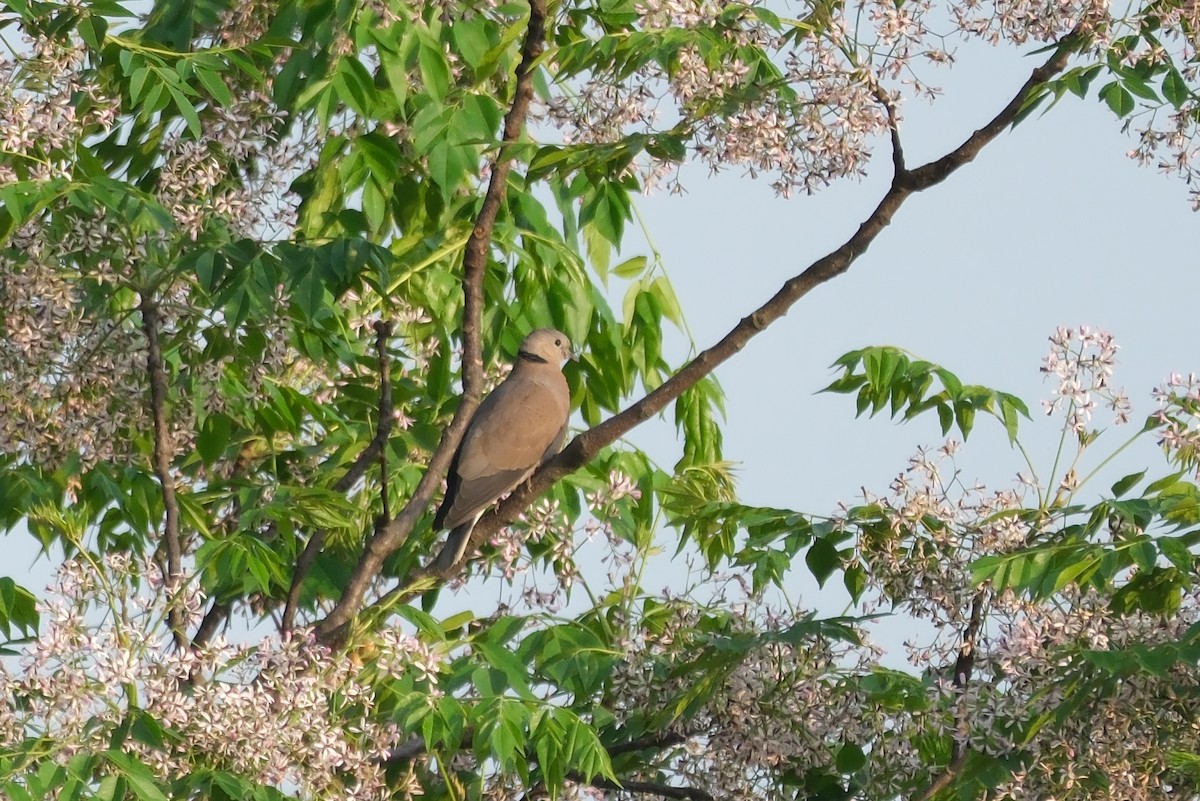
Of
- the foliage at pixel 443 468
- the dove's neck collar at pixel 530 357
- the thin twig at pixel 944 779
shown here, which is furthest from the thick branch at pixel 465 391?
the thin twig at pixel 944 779

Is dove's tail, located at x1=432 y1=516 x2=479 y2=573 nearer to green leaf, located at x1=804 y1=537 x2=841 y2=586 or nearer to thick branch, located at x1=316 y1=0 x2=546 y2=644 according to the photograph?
thick branch, located at x1=316 y1=0 x2=546 y2=644

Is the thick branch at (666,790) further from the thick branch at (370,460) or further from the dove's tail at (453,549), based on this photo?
the thick branch at (370,460)

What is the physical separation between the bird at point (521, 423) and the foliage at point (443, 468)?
1.37ft

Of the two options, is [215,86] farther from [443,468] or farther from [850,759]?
[850,759]

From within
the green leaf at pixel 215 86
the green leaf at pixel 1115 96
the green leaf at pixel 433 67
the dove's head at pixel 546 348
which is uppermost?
the dove's head at pixel 546 348

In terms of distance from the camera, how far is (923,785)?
188 inches

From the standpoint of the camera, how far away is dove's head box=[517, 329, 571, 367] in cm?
682

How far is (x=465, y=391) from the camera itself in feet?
17.5

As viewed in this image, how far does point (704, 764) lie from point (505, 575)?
944 millimetres

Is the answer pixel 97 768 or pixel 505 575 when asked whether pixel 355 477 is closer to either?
pixel 505 575

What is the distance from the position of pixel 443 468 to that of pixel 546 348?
170cm

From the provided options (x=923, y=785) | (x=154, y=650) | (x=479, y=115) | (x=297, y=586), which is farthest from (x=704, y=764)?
(x=479, y=115)

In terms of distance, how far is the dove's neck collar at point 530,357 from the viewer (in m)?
7.05

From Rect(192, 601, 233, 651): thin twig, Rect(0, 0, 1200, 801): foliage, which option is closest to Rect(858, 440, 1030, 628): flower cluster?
Rect(0, 0, 1200, 801): foliage
